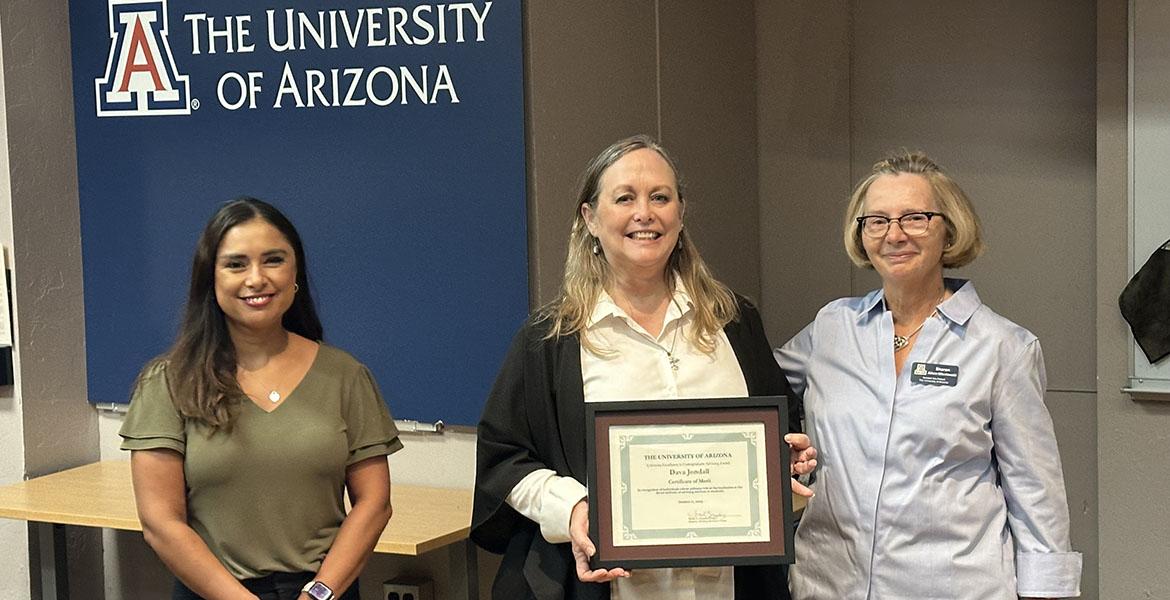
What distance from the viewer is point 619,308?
2.61 meters

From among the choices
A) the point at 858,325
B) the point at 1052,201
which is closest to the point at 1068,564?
the point at 858,325

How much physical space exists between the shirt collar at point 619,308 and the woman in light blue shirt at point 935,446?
371 mm

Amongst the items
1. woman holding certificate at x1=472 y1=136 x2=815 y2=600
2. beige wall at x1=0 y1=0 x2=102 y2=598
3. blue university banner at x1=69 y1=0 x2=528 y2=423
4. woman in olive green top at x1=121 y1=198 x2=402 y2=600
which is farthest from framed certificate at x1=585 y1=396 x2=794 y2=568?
beige wall at x1=0 y1=0 x2=102 y2=598

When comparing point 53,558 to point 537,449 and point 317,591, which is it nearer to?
point 317,591

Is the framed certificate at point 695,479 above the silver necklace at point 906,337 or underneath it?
underneath

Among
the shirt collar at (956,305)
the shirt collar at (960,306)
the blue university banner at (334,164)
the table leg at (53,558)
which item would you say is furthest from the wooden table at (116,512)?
the shirt collar at (960,306)

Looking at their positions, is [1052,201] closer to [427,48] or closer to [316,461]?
[427,48]

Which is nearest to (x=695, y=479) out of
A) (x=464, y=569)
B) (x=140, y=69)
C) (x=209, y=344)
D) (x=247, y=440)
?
(x=247, y=440)

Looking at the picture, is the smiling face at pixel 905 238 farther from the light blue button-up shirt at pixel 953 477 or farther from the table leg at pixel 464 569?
the table leg at pixel 464 569

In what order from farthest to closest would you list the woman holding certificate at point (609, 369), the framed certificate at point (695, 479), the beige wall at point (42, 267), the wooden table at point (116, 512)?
the beige wall at point (42, 267) < the wooden table at point (116, 512) < the woman holding certificate at point (609, 369) < the framed certificate at point (695, 479)

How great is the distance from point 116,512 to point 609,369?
1.81 m

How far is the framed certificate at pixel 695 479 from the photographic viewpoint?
2.43 m

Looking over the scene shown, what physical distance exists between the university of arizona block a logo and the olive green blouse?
174 cm

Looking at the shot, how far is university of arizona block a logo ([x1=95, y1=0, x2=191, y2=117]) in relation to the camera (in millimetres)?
4156
